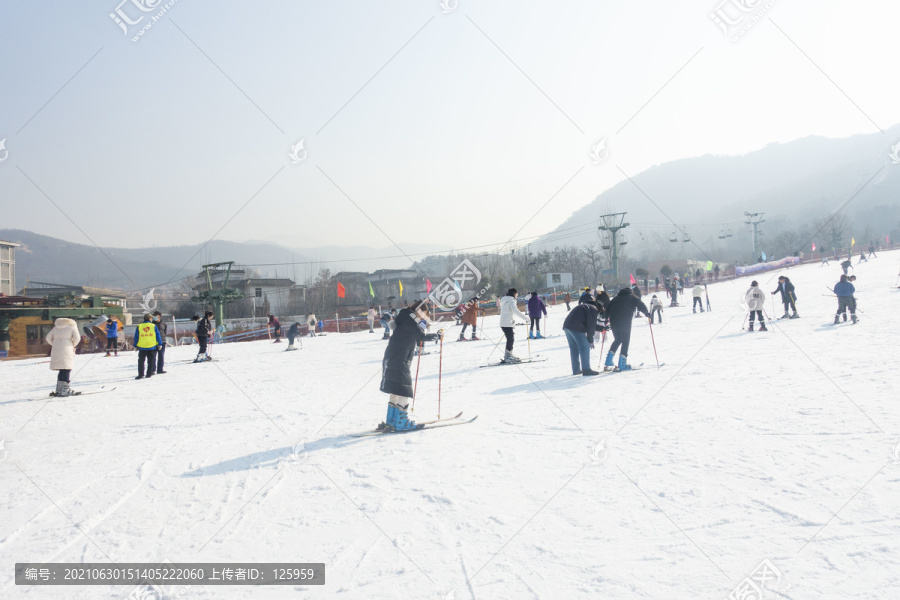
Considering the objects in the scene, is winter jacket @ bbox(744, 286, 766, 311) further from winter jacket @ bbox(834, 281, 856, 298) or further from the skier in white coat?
the skier in white coat

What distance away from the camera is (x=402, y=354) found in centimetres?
643

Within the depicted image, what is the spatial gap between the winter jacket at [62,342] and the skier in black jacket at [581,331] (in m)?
9.83

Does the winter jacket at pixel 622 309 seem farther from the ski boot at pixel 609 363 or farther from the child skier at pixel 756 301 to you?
the child skier at pixel 756 301

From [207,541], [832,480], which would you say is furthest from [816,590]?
[207,541]

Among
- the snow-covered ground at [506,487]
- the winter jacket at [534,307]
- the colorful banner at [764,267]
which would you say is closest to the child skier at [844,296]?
the snow-covered ground at [506,487]

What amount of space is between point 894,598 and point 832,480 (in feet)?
5.48

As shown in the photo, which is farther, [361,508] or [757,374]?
[757,374]

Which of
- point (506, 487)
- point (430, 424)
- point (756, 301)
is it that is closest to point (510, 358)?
point (430, 424)

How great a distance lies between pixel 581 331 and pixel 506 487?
18.7ft

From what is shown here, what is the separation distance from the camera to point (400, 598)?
2928 mm

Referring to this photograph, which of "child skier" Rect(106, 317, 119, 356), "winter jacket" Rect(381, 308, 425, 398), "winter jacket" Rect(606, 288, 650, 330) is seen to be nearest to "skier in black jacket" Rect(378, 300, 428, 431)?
"winter jacket" Rect(381, 308, 425, 398)

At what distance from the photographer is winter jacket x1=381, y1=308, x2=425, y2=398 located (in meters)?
6.41

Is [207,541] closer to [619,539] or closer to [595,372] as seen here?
[619,539]

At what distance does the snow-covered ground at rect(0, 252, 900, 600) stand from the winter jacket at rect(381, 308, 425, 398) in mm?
625
